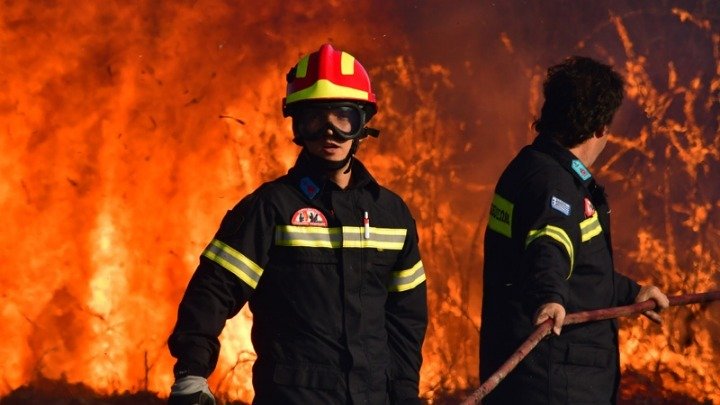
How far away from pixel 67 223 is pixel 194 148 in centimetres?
92

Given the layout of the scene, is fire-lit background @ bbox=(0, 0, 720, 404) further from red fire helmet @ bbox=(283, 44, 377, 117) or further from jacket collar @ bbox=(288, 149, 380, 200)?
jacket collar @ bbox=(288, 149, 380, 200)

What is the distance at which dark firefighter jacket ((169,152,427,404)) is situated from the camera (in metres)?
4.17

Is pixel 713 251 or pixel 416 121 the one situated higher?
pixel 416 121

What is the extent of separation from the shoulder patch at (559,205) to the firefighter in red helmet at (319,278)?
1.83 feet

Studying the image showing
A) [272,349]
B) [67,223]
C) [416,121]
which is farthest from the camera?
[416,121]

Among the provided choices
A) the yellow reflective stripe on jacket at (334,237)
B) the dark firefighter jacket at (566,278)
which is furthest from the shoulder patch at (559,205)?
the yellow reflective stripe on jacket at (334,237)

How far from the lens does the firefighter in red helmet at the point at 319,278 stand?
4168 millimetres

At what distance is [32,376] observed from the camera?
316 inches

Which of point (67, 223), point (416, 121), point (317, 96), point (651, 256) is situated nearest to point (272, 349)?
point (317, 96)

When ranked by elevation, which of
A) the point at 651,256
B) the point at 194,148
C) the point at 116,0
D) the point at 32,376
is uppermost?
the point at 116,0

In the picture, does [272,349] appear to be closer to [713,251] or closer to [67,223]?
[67,223]

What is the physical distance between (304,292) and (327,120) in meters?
0.63

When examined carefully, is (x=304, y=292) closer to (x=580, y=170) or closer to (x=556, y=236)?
(x=556, y=236)

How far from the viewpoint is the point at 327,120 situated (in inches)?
177
